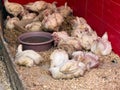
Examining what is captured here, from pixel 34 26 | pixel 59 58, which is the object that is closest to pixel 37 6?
pixel 34 26

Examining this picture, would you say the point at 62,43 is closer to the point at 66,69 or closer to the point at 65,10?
the point at 66,69

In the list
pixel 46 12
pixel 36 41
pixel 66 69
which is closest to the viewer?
pixel 66 69

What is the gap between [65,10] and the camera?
12.1 ft

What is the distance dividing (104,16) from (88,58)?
1.94ft

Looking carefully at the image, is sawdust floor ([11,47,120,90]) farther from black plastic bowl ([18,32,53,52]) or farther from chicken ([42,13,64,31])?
chicken ([42,13,64,31])

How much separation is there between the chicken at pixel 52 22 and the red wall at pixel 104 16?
0.37 meters

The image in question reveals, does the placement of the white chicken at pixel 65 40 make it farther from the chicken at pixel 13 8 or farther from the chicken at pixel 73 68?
the chicken at pixel 13 8

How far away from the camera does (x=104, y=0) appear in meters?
2.97

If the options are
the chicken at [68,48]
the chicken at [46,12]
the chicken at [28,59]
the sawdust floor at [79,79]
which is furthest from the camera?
the chicken at [46,12]

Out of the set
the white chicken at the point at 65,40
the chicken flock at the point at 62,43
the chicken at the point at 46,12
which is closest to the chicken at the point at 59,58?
the chicken flock at the point at 62,43

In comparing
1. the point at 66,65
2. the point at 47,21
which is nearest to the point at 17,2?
the point at 47,21

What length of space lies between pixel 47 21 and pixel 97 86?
3.46 ft

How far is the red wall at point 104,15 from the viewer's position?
2.77m

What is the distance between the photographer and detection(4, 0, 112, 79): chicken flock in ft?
7.97
